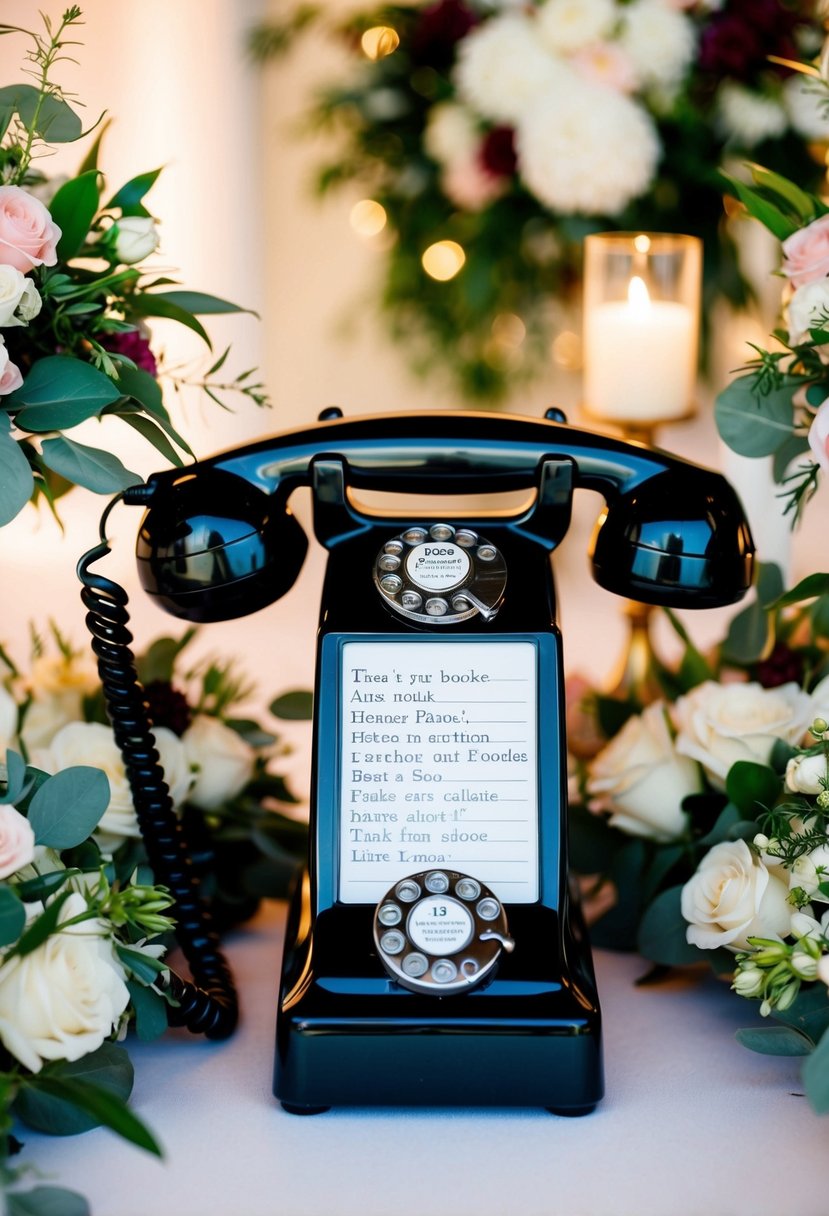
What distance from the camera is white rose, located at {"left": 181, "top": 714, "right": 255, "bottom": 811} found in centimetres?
90

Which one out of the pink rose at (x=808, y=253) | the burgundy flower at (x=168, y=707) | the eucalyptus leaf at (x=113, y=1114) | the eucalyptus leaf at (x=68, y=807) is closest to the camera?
the eucalyptus leaf at (x=113, y=1114)

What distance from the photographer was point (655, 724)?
0.90 metres

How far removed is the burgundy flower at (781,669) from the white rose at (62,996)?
51 centimetres

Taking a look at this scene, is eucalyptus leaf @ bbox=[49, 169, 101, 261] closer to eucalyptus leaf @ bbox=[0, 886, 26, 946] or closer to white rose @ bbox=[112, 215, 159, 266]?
white rose @ bbox=[112, 215, 159, 266]

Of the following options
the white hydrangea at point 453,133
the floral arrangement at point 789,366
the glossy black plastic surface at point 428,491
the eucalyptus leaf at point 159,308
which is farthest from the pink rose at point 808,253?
the white hydrangea at point 453,133

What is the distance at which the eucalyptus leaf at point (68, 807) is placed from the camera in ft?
2.22

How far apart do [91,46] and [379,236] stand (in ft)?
1.49

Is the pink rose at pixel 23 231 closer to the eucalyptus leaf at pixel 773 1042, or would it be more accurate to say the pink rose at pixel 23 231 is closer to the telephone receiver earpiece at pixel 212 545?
the telephone receiver earpiece at pixel 212 545

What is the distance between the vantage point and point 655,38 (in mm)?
1319

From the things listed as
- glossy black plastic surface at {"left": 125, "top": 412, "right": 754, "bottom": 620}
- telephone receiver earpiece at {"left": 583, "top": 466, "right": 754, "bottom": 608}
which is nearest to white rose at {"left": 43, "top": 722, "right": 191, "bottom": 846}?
glossy black plastic surface at {"left": 125, "top": 412, "right": 754, "bottom": 620}

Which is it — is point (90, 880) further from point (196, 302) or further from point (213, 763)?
point (196, 302)

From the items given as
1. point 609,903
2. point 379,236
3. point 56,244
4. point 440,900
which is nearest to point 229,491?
point 56,244

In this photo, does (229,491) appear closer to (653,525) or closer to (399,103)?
(653,525)

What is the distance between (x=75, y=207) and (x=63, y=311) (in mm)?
62
